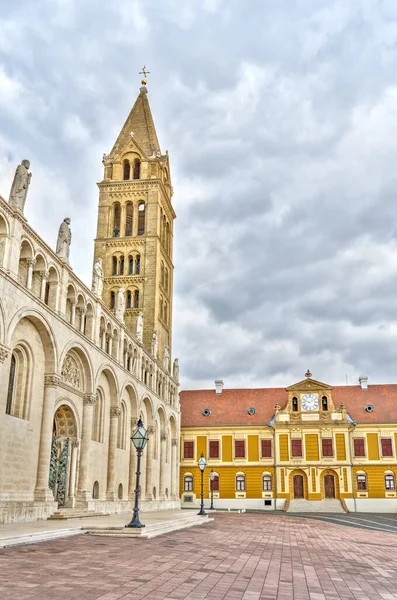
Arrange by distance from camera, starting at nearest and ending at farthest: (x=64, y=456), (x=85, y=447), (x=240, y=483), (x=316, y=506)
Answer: (x=64, y=456), (x=85, y=447), (x=316, y=506), (x=240, y=483)

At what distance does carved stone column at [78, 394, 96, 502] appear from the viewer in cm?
2925

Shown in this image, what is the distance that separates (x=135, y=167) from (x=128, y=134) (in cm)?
417

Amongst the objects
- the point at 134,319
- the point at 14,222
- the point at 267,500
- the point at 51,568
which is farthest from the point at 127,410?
the point at 51,568

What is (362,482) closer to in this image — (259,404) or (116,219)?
(259,404)

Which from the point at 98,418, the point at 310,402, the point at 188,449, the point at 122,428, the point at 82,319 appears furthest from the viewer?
the point at 188,449

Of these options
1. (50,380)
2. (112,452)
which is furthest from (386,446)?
(50,380)

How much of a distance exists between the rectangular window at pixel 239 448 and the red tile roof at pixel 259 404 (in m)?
2.04

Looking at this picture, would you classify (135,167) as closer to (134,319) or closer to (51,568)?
(134,319)

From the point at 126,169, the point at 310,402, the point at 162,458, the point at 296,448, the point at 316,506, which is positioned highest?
the point at 126,169

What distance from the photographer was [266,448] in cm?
5894

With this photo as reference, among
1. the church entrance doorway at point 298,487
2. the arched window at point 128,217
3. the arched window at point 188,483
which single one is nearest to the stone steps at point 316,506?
the church entrance doorway at point 298,487

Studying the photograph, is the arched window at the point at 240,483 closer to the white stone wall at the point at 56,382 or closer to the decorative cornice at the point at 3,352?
the white stone wall at the point at 56,382

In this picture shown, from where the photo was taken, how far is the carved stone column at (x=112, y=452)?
33938 millimetres

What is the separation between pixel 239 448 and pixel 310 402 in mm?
8822
